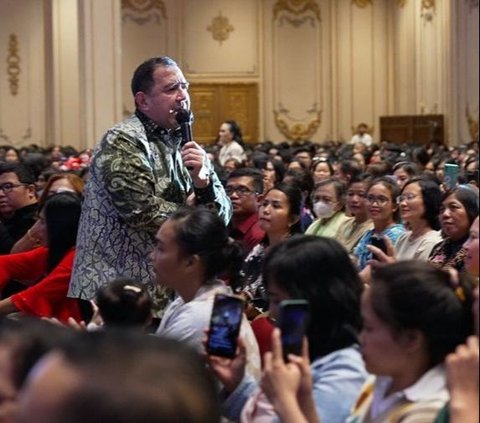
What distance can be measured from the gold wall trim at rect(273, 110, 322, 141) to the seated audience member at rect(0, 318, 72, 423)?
25810 millimetres

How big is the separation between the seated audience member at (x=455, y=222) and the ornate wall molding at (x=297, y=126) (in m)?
21.6

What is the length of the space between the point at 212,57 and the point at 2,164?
64.5 ft

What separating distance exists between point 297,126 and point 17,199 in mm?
20440

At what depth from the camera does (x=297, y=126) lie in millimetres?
28500

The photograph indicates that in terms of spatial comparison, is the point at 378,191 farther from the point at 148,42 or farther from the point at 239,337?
the point at 148,42

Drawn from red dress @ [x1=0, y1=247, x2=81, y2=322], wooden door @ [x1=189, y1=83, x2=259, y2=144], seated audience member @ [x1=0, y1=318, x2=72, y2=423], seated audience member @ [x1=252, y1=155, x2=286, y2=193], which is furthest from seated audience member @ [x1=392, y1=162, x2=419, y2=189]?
wooden door @ [x1=189, y1=83, x2=259, y2=144]

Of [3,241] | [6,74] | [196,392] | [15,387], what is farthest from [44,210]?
[6,74]

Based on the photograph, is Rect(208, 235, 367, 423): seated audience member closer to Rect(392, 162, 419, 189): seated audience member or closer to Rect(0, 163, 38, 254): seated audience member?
Rect(0, 163, 38, 254): seated audience member

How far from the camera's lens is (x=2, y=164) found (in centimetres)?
866

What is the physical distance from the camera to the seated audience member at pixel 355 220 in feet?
28.0

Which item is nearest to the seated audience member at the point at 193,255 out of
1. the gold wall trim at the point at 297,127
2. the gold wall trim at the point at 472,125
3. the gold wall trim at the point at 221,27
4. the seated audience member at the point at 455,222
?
the seated audience member at the point at 455,222

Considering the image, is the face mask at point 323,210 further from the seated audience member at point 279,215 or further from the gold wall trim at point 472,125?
the gold wall trim at point 472,125

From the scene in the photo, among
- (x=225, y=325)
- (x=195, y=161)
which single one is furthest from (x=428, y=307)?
(x=195, y=161)

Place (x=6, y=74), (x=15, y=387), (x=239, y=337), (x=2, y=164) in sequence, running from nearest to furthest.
→ (x=15, y=387) → (x=239, y=337) → (x=2, y=164) → (x=6, y=74)
